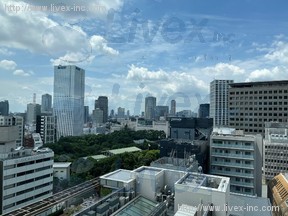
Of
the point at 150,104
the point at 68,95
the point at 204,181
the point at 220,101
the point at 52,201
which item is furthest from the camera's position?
the point at 220,101

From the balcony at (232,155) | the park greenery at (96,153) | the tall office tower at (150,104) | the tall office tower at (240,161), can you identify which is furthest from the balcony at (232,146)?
the park greenery at (96,153)

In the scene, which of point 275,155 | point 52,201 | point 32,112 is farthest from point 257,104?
point 32,112

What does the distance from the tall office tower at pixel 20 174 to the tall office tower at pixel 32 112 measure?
136 ft

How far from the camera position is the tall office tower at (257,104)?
26500mm

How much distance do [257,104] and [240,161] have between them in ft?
61.1

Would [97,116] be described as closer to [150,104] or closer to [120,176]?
[150,104]

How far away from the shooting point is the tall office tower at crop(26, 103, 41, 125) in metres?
51.0

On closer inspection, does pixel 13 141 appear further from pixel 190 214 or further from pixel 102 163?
pixel 190 214

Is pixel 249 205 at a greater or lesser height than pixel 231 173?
greater

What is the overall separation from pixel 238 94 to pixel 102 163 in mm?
19380

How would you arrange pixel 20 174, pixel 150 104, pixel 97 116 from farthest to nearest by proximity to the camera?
pixel 97 116 → pixel 150 104 → pixel 20 174

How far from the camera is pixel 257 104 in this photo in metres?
27.5

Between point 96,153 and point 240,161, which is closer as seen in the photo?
point 240,161

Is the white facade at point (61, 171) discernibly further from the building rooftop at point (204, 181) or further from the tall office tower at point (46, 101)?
the tall office tower at point (46, 101)
